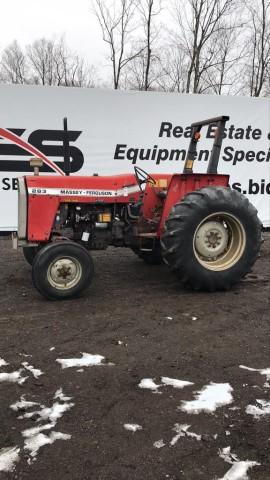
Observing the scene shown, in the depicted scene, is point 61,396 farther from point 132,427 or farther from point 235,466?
point 235,466

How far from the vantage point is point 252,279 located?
20.0 feet

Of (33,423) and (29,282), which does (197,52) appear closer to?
(29,282)

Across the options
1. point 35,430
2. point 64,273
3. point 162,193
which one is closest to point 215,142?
point 162,193

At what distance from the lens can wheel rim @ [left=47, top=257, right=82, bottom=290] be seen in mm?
4957

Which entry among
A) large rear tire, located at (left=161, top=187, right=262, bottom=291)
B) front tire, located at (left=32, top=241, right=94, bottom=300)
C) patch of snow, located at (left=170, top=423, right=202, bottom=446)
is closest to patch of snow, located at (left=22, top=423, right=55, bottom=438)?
patch of snow, located at (left=170, top=423, right=202, bottom=446)

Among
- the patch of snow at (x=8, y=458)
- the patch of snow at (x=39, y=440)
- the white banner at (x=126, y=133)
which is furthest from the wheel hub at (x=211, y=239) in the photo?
the white banner at (x=126, y=133)

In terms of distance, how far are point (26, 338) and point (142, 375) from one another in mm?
1218

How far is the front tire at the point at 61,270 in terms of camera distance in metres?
4.89

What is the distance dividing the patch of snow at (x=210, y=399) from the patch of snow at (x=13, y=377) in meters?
1.16

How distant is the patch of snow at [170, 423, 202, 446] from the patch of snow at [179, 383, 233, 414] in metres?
0.18

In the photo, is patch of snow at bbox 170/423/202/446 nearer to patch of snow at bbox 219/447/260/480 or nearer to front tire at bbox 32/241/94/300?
patch of snow at bbox 219/447/260/480

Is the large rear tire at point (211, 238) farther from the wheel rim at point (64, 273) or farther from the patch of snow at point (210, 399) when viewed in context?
the patch of snow at point (210, 399)

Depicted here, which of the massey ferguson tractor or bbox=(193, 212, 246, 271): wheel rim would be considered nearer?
the massey ferguson tractor

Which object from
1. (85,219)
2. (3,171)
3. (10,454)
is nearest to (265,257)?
(85,219)
